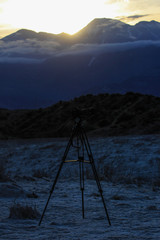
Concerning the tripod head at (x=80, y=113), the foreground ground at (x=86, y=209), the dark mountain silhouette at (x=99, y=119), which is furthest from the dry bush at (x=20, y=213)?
the dark mountain silhouette at (x=99, y=119)

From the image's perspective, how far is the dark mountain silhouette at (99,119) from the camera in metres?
33.1

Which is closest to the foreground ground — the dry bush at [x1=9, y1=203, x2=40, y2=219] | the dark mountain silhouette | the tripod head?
the dry bush at [x1=9, y1=203, x2=40, y2=219]

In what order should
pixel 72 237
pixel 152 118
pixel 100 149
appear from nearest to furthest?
pixel 72 237
pixel 100 149
pixel 152 118

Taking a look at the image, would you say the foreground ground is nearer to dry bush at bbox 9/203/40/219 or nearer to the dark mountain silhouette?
dry bush at bbox 9/203/40/219

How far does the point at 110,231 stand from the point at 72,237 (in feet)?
2.07

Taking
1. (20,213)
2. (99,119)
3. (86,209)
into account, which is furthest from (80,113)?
(99,119)

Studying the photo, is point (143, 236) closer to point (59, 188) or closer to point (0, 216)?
point (0, 216)

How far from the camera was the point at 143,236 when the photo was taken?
14.3ft

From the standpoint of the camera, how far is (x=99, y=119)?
129ft

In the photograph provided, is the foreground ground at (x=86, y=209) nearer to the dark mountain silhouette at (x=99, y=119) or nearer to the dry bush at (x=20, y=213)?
the dry bush at (x=20, y=213)

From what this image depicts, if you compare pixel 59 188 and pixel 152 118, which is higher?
pixel 152 118

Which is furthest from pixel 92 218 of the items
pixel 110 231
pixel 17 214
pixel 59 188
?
pixel 59 188

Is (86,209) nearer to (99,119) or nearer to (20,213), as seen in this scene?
(20,213)

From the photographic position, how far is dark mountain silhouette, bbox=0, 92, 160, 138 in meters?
33.1
